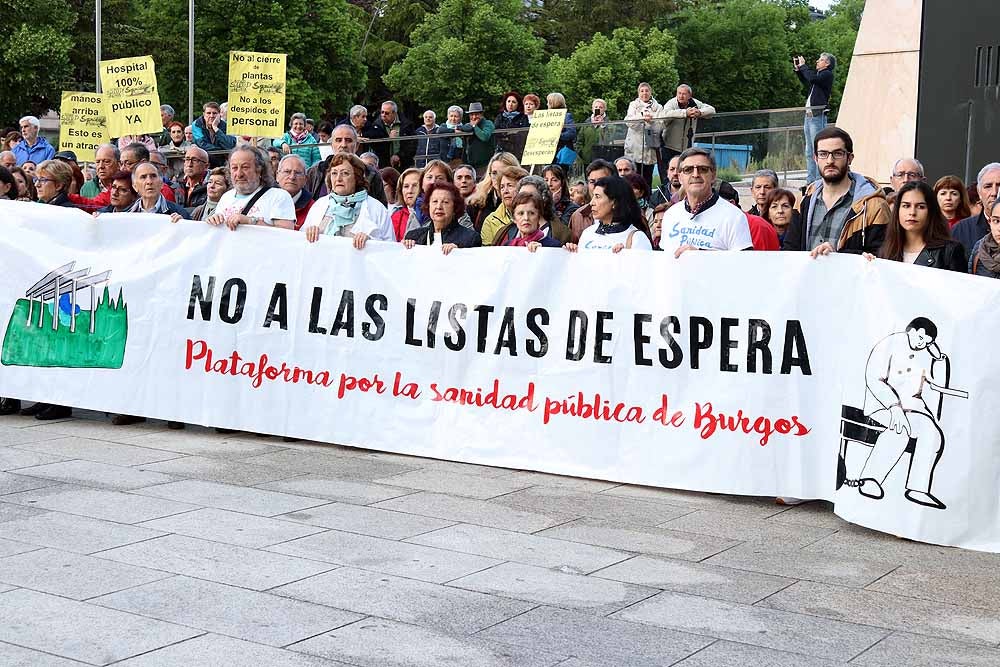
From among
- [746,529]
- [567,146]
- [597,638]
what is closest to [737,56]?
[567,146]

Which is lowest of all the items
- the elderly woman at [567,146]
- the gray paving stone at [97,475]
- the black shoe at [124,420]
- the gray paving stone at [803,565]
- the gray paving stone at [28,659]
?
the gray paving stone at [28,659]

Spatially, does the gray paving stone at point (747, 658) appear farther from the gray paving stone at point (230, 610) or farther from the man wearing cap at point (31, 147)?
the man wearing cap at point (31, 147)

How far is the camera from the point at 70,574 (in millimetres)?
5816

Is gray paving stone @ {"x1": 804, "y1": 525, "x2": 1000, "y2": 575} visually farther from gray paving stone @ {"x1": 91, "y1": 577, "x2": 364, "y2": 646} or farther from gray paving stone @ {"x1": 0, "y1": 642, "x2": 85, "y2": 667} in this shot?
gray paving stone @ {"x1": 0, "y1": 642, "x2": 85, "y2": 667}

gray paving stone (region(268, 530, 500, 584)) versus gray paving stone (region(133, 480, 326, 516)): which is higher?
gray paving stone (region(133, 480, 326, 516))

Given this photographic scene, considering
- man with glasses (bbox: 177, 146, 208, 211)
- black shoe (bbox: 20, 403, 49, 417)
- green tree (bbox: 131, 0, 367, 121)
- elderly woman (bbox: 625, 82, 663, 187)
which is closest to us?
black shoe (bbox: 20, 403, 49, 417)

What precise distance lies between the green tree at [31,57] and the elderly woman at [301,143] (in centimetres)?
2293

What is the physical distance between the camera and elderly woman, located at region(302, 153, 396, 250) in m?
9.10

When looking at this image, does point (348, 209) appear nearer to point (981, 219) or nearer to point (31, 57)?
point (981, 219)

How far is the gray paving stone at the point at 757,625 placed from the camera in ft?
16.7

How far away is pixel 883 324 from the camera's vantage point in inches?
272

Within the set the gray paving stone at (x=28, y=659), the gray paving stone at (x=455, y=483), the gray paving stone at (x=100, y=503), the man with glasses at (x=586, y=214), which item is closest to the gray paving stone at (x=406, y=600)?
the gray paving stone at (x=28, y=659)

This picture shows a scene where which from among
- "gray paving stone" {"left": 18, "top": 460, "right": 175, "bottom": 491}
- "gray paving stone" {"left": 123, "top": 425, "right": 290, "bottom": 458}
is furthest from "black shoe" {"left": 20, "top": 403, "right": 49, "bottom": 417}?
"gray paving stone" {"left": 18, "top": 460, "right": 175, "bottom": 491}

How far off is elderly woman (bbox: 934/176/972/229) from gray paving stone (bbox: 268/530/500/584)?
14.7 feet
